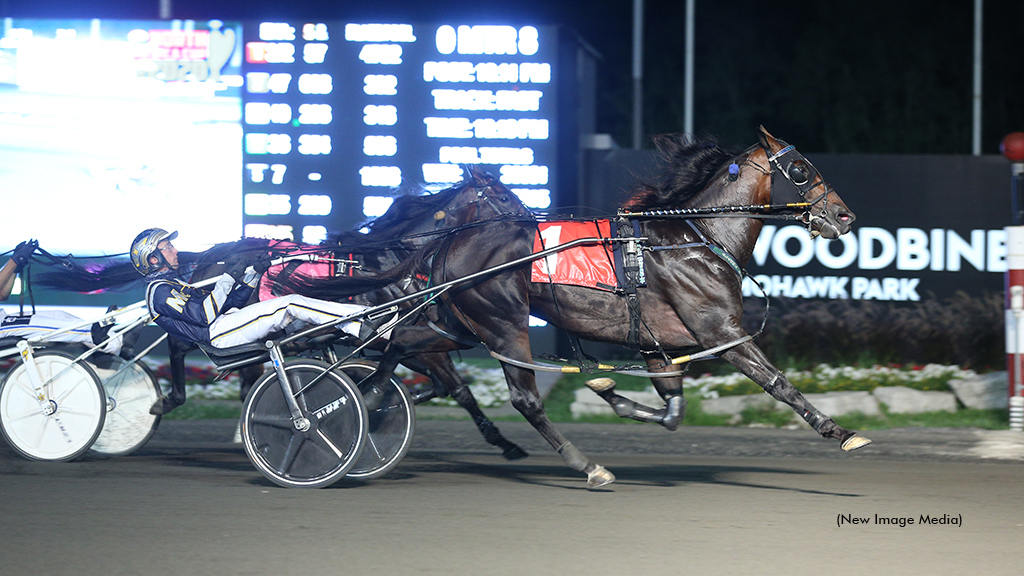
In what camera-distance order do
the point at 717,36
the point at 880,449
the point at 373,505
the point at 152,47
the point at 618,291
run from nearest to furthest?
1. the point at 373,505
2. the point at 618,291
3. the point at 880,449
4. the point at 152,47
5. the point at 717,36

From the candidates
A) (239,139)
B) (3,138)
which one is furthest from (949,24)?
(3,138)

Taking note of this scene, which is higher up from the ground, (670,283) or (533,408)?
(670,283)

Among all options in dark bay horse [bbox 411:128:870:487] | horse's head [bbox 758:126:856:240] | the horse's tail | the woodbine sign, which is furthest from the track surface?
the woodbine sign

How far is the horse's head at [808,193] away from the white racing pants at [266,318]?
275cm

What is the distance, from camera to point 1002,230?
12.3 meters

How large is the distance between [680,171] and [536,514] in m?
2.55

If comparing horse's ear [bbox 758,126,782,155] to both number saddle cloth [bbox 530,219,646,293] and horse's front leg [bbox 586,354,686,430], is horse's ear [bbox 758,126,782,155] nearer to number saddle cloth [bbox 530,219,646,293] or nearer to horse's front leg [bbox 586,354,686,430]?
number saddle cloth [bbox 530,219,646,293]

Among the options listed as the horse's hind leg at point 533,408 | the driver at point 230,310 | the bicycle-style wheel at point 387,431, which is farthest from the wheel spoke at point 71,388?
the horse's hind leg at point 533,408

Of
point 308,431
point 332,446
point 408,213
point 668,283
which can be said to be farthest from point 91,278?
point 668,283

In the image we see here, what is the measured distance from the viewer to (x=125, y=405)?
7.71 metres

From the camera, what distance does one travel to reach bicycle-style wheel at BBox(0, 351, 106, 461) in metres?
7.27

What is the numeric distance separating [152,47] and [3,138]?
193cm

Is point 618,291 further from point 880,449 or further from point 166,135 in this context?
point 166,135

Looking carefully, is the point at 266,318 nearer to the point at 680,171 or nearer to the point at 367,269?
the point at 367,269
